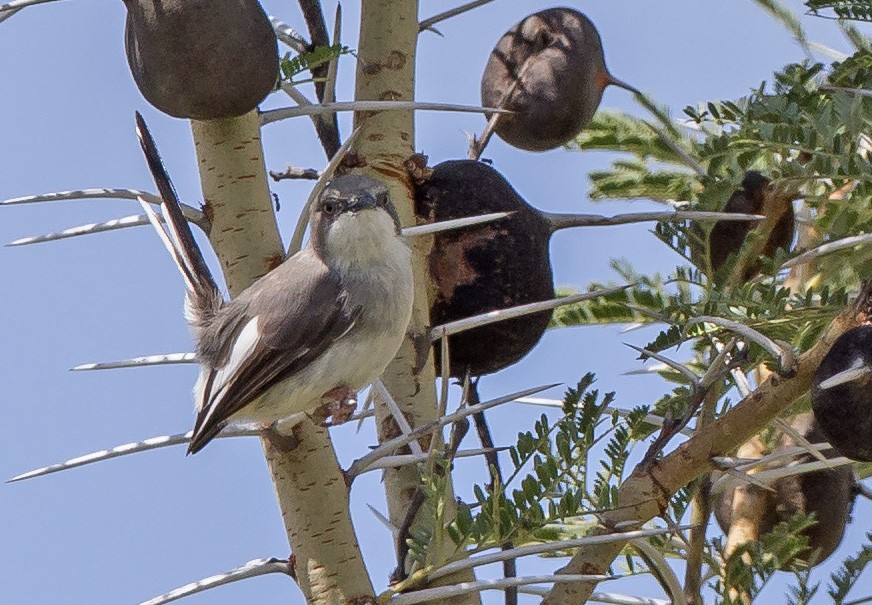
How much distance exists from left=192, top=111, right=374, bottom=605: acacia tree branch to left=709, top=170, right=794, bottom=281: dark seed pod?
1.13 metres

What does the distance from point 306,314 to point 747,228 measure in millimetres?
1189

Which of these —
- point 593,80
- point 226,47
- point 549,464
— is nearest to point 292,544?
point 549,464

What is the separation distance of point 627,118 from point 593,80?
971 millimetres

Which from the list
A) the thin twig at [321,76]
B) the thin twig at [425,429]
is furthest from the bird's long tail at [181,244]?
the thin twig at [425,429]

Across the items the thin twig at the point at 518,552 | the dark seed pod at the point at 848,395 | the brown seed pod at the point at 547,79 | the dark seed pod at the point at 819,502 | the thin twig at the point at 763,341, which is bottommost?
the dark seed pod at the point at 819,502

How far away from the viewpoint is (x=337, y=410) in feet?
10.00

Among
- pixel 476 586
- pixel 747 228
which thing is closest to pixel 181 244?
pixel 476 586

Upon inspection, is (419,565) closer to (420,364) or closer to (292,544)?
(292,544)

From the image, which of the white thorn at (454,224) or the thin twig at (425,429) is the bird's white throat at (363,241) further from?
the thin twig at (425,429)

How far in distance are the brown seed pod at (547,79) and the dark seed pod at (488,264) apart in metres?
0.20

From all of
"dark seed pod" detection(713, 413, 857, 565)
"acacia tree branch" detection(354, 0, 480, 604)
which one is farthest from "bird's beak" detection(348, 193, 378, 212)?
"dark seed pod" detection(713, 413, 857, 565)

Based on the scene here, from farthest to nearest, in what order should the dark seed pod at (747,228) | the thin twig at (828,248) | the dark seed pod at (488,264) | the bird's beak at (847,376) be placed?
the dark seed pod at (488,264) < the dark seed pod at (747,228) < the thin twig at (828,248) < the bird's beak at (847,376)

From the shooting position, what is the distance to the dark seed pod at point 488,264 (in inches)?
136

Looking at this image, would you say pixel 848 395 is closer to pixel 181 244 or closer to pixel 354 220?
pixel 354 220
